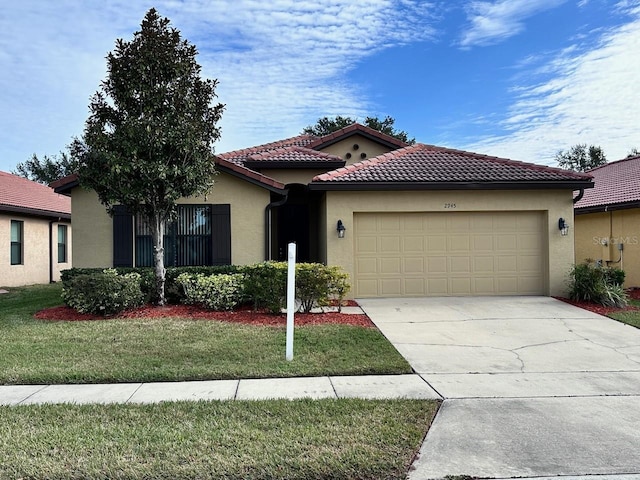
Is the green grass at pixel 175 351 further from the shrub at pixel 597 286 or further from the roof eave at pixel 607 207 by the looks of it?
the roof eave at pixel 607 207

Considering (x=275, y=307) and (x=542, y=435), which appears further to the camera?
(x=275, y=307)

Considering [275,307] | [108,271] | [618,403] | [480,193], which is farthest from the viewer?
[480,193]

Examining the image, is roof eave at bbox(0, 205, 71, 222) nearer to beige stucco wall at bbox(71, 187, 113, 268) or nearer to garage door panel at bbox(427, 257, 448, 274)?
beige stucco wall at bbox(71, 187, 113, 268)

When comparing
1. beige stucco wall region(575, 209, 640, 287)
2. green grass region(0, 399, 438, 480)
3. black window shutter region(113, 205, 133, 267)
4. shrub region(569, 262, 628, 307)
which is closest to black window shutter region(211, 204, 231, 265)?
black window shutter region(113, 205, 133, 267)

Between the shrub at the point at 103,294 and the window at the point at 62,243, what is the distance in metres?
11.5

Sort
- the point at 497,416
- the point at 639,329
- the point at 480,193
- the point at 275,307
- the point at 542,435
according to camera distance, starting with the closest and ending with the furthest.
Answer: the point at 542,435, the point at 497,416, the point at 639,329, the point at 275,307, the point at 480,193

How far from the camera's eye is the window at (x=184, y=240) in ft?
39.6

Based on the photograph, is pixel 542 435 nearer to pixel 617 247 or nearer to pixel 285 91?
pixel 617 247

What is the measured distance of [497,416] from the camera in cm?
444

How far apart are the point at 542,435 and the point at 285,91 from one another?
564 inches

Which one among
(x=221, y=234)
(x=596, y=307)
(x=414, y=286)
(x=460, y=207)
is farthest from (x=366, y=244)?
(x=596, y=307)

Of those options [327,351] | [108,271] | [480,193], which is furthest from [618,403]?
[108,271]

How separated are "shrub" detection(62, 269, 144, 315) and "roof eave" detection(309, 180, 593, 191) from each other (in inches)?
203

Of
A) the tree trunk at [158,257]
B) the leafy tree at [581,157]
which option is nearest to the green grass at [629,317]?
the tree trunk at [158,257]
